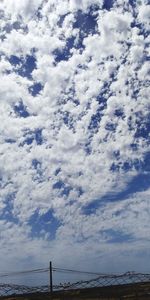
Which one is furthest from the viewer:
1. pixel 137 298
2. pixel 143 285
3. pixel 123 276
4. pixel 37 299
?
pixel 143 285

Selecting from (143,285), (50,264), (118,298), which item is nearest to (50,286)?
(50,264)

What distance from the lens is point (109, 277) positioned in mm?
38625

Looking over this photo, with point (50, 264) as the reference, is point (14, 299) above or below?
below

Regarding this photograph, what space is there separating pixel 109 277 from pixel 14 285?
991 cm

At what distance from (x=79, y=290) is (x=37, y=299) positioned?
16.4 ft

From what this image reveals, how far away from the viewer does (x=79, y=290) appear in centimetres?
4281

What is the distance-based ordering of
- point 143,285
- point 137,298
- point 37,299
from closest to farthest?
point 137,298, point 37,299, point 143,285

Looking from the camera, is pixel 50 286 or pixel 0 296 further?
pixel 0 296

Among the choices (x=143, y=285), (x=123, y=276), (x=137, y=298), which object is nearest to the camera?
(x=137, y=298)

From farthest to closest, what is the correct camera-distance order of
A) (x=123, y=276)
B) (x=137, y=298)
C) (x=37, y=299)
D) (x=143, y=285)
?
1. (x=143, y=285)
2. (x=37, y=299)
3. (x=123, y=276)
4. (x=137, y=298)

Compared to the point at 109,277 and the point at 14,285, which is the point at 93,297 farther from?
the point at 14,285

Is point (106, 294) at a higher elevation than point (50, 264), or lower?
lower

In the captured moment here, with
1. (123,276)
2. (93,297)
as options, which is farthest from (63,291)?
(123,276)

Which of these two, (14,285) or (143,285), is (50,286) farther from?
(143,285)
